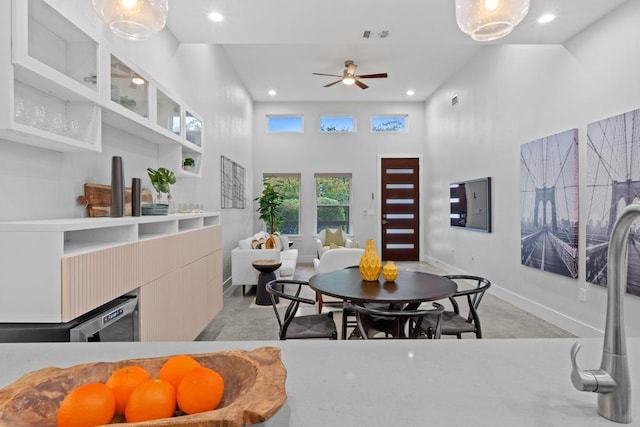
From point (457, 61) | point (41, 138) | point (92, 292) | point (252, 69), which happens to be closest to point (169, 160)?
point (41, 138)

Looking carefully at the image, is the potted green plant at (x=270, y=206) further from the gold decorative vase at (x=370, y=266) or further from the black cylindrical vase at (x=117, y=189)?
the black cylindrical vase at (x=117, y=189)

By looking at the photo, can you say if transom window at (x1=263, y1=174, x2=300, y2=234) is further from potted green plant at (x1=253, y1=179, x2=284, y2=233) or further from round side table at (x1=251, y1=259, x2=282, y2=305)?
round side table at (x1=251, y1=259, x2=282, y2=305)

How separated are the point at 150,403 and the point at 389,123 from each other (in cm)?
802

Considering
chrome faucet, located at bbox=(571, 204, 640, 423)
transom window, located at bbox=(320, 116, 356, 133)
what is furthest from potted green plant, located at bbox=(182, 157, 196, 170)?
transom window, located at bbox=(320, 116, 356, 133)

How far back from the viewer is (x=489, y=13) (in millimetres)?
1628

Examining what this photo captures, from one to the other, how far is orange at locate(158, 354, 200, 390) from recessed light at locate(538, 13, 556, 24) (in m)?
3.92

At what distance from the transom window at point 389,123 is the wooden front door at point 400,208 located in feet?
2.29

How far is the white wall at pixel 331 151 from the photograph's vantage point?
7.79 m

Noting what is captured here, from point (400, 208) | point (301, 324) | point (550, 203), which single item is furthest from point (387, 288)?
point (400, 208)

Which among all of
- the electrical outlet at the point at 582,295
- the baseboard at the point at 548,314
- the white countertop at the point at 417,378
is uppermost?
the white countertop at the point at 417,378

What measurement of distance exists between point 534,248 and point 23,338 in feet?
14.7

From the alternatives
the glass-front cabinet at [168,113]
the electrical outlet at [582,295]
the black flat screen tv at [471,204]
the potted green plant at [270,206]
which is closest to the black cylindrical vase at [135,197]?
the glass-front cabinet at [168,113]

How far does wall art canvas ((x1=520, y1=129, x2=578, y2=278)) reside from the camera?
11.2 ft

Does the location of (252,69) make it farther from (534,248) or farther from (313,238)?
(534,248)
